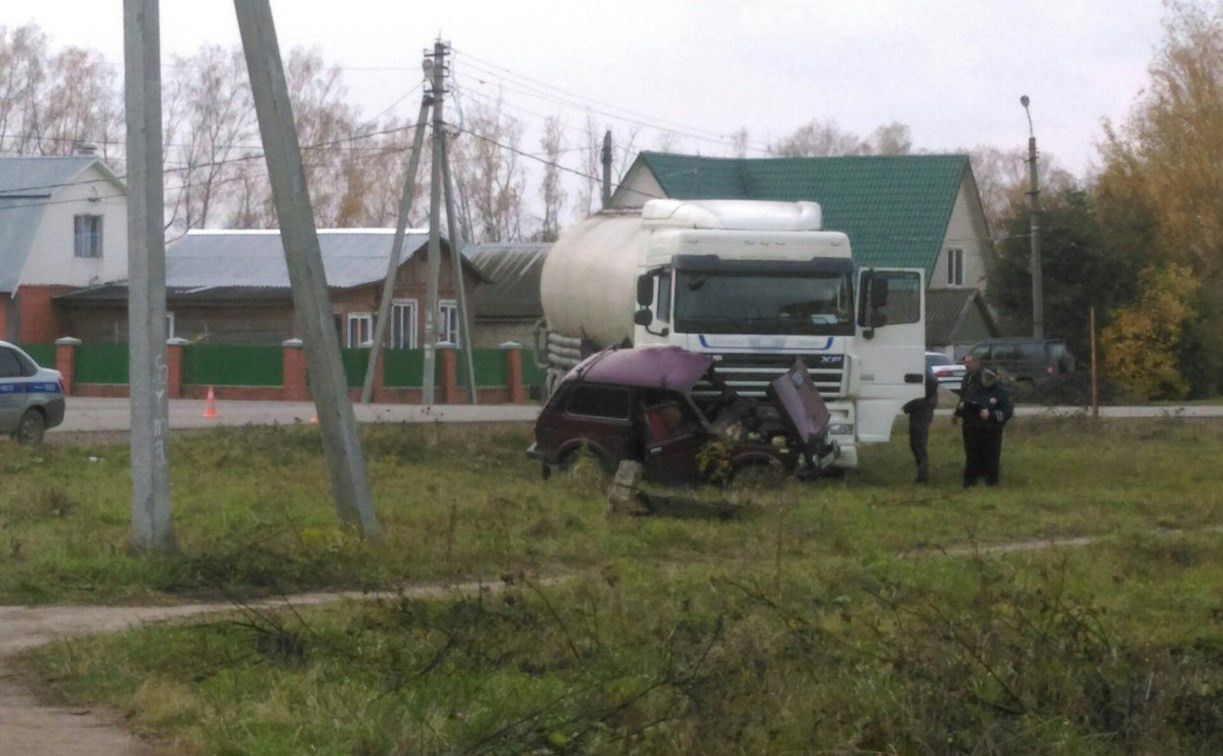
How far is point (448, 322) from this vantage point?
56.0 metres

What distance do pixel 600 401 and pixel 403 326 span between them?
35.7m

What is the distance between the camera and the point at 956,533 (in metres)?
15.4

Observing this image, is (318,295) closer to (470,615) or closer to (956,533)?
(470,615)

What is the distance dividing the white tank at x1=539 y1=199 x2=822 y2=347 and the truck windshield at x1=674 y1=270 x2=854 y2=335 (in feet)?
3.49

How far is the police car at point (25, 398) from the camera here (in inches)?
929

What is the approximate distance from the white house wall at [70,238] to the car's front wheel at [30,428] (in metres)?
29.1

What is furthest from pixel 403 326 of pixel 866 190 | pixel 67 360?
pixel 866 190

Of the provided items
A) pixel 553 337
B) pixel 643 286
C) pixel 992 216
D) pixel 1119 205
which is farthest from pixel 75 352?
pixel 992 216

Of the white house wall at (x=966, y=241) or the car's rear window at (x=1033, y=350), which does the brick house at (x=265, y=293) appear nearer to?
the car's rear window at (x=1033, y=350)

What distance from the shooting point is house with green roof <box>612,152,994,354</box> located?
62906 millimetres

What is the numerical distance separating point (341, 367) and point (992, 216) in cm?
9066

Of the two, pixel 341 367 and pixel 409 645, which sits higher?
pixel 341 367

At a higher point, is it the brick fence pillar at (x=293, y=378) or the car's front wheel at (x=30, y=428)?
the brick fence pillar at (x=293, y=378)

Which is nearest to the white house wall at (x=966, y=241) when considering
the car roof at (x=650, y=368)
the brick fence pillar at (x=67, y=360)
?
the brick fence pillar at (x=67, y=360)
